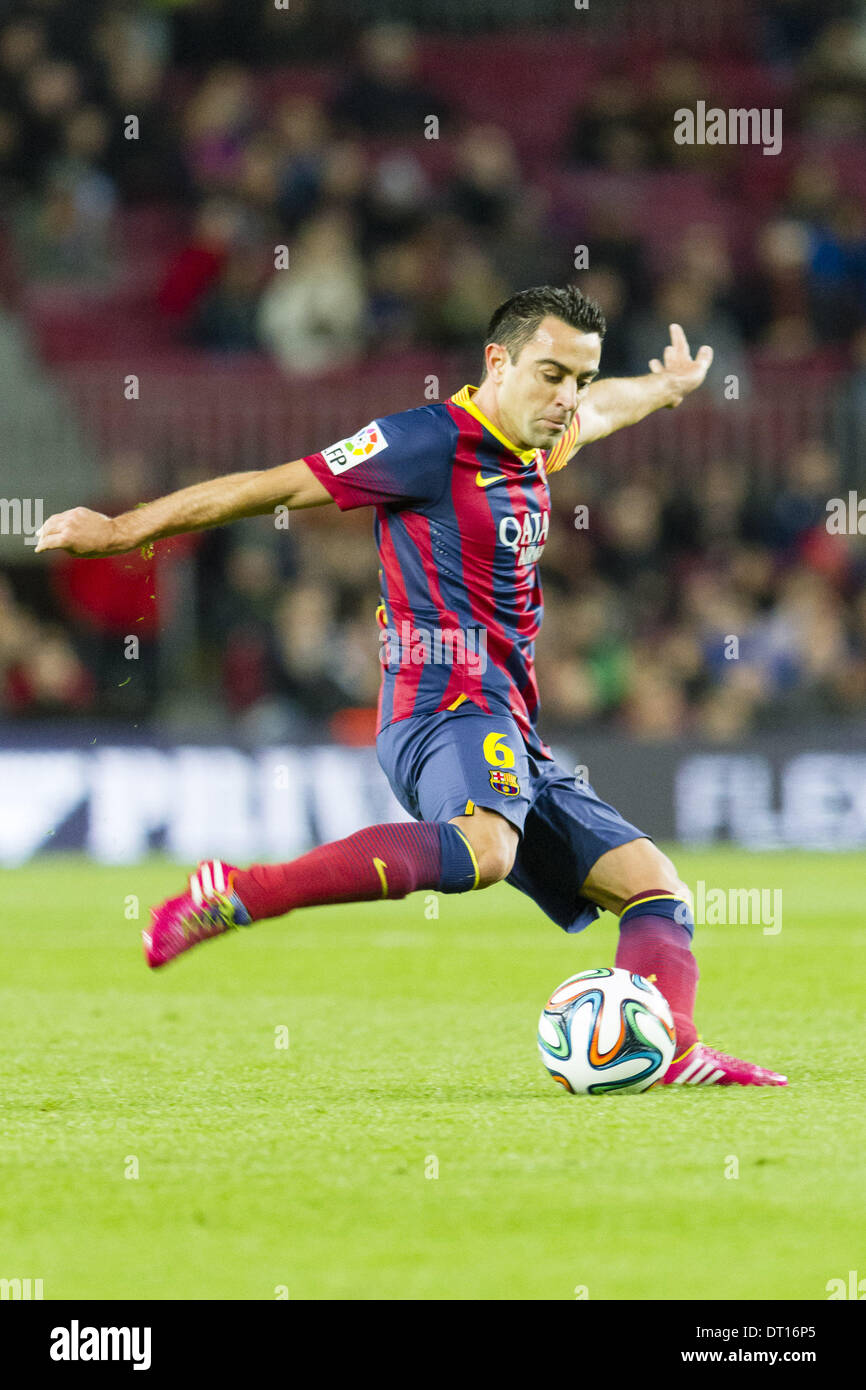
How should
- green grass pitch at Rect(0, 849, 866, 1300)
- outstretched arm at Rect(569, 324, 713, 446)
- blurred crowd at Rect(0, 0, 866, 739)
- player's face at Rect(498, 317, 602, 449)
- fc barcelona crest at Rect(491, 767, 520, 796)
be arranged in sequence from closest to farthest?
green grass pitch at Rect(0, 849, 866, 1300) < fc barcelona crest at Rect(491, 767, 520, 796) < player's face at Rect(498, 317, 602, 449) < outstretched arm at Rect(569, 324, 713, 446) < blurred crowd at Rect(0, 0, 866, 739)

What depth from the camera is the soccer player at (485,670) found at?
17.7 ft

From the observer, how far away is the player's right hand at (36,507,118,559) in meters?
5.04

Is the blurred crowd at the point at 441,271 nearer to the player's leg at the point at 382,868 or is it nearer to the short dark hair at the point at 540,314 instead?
the short dark hair at the point at 540,314

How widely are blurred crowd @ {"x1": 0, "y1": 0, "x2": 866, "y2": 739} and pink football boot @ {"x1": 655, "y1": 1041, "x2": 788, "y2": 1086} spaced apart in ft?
27.0

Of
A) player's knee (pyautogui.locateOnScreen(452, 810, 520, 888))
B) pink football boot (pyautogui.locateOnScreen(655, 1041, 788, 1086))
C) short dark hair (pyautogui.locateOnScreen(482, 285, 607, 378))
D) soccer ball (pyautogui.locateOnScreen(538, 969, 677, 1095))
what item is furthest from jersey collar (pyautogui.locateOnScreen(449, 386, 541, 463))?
pink football boot (pyautogui.locateOnScreen(655, 1041, 788, 1086))

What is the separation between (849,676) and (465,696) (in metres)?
9.49

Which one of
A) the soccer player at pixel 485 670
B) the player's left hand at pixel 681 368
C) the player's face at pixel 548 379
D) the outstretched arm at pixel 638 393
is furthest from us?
the player's left hand at pixel 681 368

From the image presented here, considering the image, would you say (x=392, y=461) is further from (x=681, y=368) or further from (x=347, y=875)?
(x=681, y=368)

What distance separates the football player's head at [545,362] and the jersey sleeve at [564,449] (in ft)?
1.42

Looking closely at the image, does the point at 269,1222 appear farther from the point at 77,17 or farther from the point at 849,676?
the point at 77,17

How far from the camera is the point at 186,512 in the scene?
5219 millimetres

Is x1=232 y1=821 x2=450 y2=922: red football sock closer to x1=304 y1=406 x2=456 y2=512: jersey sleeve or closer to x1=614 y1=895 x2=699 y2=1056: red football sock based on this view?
x1=614 y1=895 x2=699 y2=1056: red football sock

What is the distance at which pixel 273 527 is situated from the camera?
51.5ft

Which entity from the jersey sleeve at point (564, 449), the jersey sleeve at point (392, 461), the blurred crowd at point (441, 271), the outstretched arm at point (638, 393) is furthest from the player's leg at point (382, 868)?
the blurred crowd at point (441, 271)
